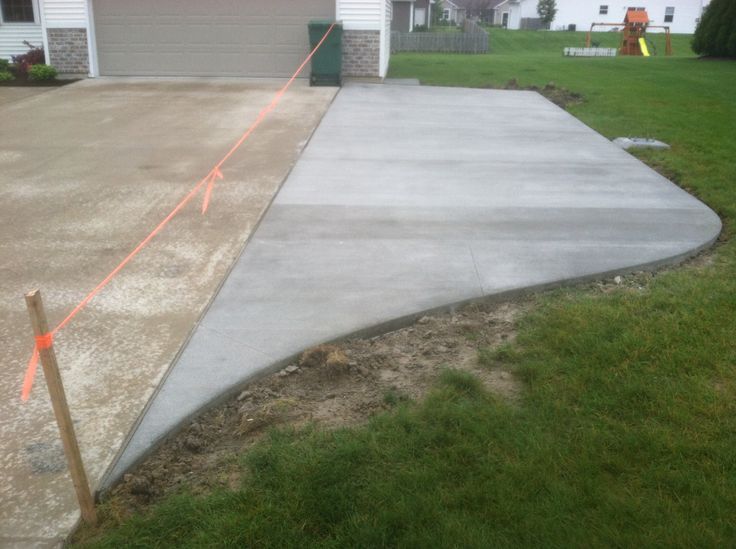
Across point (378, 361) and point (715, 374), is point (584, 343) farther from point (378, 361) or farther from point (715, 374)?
point (378, 361)

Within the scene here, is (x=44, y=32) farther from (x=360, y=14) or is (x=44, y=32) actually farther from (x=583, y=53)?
(x=583, y=53)

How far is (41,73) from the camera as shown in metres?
16.8

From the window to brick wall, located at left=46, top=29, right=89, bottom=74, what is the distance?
1669 millimetres

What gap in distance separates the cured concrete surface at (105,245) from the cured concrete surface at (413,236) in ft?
0.75

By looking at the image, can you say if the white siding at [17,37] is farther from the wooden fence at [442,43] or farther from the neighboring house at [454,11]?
the neighboring house at [454,11]

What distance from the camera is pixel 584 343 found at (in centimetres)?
436

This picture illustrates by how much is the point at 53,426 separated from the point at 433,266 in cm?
311

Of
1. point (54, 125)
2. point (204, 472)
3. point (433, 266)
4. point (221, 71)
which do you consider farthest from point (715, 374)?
point (221, 71)

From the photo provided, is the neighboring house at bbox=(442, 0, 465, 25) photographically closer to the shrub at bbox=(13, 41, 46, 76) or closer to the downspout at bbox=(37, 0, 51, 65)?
the shrub at bbox=(13, 41, 46, 76)

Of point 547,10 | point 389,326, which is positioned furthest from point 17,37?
point 547,10

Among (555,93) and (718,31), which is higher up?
(718,31)

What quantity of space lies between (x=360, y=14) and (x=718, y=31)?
12.7m

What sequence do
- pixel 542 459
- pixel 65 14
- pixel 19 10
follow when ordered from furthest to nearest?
pixel 19 10 → pixel 65 14 → pixel 542 459

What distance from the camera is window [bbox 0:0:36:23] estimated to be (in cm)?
1852
